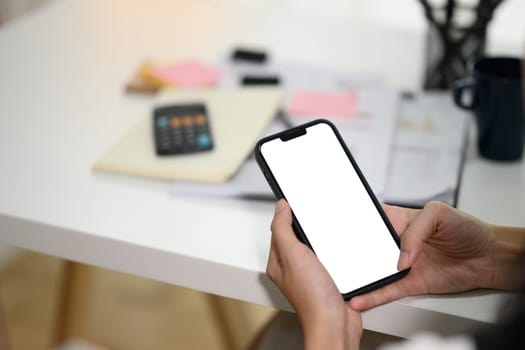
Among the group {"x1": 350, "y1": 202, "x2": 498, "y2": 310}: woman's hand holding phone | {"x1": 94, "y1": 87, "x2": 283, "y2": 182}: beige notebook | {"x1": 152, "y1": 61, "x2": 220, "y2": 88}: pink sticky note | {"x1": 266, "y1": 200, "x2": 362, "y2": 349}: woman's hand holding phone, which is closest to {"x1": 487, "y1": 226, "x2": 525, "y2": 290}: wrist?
{"x1": 350, "y1": 202, "x2": 498, "y2": 310}: woman's hand holding phone

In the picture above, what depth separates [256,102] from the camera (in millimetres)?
855

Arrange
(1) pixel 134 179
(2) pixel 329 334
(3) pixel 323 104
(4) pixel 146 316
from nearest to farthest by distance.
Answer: (2) pixel 329 334 → (1) pixel 134 179 → (3) pixel 323 104 → (4) pixel 146 316

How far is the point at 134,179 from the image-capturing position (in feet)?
2.47

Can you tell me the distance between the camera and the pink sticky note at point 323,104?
2.79ft

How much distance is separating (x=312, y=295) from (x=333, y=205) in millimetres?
97

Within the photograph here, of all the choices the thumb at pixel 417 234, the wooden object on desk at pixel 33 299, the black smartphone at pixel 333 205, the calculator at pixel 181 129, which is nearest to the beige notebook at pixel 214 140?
Answer: the calculator at pixel 181 129

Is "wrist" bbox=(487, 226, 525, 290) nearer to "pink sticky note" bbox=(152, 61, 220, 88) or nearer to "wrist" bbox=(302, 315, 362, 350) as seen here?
"wrist" bbox=(302, 315, 362, 350)

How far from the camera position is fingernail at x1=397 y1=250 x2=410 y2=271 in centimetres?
56

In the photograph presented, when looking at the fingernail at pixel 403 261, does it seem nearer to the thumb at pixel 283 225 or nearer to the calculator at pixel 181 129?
the thumb at pixel 283 225

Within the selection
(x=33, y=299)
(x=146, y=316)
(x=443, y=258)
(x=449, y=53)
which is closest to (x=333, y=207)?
(x=443, y=258)

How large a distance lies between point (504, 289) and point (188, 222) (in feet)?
1.03

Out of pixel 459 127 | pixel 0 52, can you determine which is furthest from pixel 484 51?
pixel 0 52

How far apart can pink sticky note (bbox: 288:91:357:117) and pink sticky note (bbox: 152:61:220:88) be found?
0.13m

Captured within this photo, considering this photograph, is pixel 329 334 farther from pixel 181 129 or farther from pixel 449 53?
pixel 449 53
